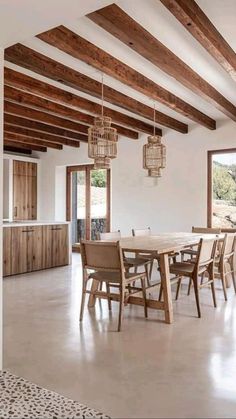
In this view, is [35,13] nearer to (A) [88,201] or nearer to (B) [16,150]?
(A) [88,201]

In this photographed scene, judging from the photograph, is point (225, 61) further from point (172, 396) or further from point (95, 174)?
point (95, 174)

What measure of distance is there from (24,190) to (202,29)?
262 inches

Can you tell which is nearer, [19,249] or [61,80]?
[61,80]

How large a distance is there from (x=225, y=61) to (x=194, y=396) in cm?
307

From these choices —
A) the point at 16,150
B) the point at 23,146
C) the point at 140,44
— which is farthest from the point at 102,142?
the point at 16,150

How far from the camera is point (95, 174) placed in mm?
8609

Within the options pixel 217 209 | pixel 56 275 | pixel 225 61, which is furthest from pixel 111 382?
pixel 217 209

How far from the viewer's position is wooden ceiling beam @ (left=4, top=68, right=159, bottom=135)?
449 centimetres

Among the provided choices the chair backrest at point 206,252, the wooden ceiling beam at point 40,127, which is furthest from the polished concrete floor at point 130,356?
the wooden ceiling beam at point 40,127

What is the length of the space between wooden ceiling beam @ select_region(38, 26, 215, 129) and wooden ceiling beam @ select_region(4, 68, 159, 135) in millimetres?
1153

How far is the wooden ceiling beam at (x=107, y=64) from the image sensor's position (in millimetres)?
3334

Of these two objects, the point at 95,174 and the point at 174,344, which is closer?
the point at 174,344

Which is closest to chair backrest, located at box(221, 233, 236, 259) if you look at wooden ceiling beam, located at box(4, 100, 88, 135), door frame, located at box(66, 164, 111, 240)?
wooden ceiling beam, located at box(4, 100, 88, 135)

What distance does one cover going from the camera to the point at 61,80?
426 cm
